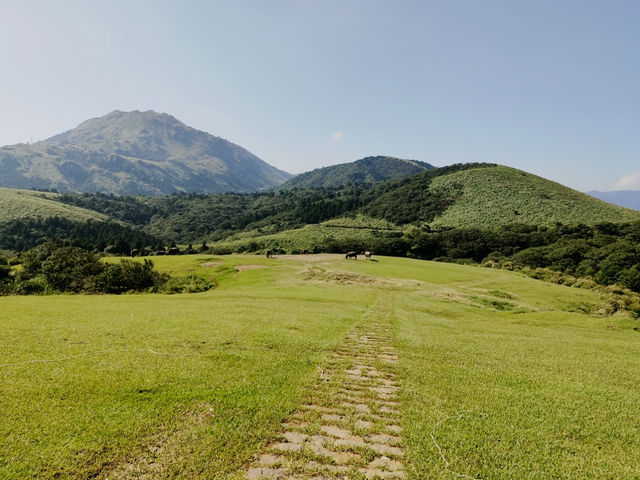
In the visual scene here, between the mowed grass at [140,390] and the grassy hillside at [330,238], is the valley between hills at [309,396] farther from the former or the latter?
the grassy hillside at [330,238]

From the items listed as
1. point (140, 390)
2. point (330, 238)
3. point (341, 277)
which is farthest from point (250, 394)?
point (330, 238)

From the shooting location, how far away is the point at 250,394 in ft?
33.1

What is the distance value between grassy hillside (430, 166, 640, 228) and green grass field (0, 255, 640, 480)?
154209 mm

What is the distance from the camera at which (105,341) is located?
1427 cm

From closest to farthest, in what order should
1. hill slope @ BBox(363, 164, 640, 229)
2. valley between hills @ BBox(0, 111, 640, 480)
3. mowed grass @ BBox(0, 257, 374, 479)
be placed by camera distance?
mowed grass @ BBox(0, 257, 374, 479), valley between hills @ BBox(0, 111, 640, 480), hill slope @ BBox(363, 164, 640, 229)

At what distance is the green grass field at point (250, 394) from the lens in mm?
6988

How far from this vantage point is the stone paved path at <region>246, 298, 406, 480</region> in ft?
22.4

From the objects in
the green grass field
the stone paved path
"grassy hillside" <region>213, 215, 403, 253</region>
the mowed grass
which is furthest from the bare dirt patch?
"grassy hillside" <region>213, 215, 403, 253</region>

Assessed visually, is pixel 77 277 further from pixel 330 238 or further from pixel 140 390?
pixel 330 238

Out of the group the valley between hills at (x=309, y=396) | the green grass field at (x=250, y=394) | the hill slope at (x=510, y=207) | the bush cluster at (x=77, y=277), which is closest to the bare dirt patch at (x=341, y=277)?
the valley between hills at (x=309, y=396)

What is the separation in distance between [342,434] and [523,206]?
191 meters

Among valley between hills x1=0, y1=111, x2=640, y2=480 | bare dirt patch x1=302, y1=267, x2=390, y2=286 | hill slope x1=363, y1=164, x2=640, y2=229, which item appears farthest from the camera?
hill slope x1=363, y1=164, x2=640, y2=229

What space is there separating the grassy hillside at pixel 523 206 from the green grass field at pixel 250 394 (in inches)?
6071

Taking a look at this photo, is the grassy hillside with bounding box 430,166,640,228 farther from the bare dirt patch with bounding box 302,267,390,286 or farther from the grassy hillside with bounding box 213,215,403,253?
the bare dirt patch with bounding box 302,267,390,286
